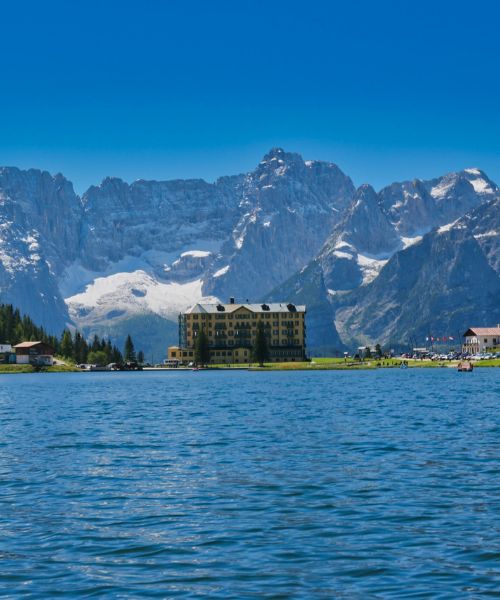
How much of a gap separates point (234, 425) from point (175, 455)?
72.6ft

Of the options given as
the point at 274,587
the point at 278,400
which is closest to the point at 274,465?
the point at 274,587

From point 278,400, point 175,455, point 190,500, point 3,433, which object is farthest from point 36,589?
point 278,400

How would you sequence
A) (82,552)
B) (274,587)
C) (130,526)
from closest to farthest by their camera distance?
(274,587), (82,552), (130,526)

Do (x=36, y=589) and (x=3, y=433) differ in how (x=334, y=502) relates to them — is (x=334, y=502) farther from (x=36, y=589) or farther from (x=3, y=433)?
(x=3, y=433)

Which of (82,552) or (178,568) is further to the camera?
(82,552)

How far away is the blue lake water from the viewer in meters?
29.9

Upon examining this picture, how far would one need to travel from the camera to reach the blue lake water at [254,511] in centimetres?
2989

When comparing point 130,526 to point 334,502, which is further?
point 334,502

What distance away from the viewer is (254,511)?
40.1 metres

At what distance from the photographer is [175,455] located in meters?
60.6

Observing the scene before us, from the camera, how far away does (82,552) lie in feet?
111

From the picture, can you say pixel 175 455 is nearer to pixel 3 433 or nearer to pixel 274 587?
pixel 3 433

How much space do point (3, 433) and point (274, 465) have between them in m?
32.7

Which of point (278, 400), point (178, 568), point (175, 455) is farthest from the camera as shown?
point (278, 400)
